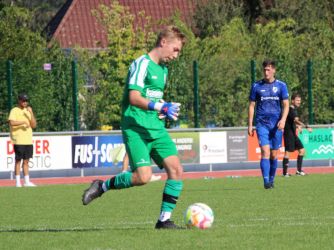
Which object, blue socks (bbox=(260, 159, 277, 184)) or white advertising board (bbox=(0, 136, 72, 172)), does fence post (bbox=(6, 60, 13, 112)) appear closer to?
white advertising board (bbox=(0, 136, 72, 172))

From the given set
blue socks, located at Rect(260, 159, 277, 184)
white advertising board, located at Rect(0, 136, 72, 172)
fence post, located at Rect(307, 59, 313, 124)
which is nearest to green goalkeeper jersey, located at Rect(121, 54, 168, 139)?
blue socks, located at Rect(260, 159, 277, 184)

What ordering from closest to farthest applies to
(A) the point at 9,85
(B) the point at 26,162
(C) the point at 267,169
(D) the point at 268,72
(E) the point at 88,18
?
(D) the point at 268,72 < (C) the point at 267,169 < (B) the point at 26,162 < (A) the point at 9,85 < (E) the point at 88,18

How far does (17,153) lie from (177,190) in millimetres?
13032

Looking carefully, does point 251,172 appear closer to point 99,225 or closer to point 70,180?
point 70,180

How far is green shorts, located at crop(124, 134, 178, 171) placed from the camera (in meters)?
10.8

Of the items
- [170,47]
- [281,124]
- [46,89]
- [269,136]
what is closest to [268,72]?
[281,124]

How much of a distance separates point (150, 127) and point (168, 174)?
1.71 ft

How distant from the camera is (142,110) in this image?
10852 mm

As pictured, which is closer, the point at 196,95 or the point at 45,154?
the point at 45,154

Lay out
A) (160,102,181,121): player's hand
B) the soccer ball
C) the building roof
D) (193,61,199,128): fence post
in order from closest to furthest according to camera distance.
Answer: (160,102,181,121): player's hand < the soccer ball < (193,61,199,128): fence post < the building roof

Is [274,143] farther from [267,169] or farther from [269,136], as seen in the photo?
[267,169]

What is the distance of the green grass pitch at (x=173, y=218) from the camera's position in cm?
959

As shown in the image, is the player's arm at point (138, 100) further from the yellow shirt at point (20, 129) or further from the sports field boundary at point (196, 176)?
the sports field boundary at point (196, 176)

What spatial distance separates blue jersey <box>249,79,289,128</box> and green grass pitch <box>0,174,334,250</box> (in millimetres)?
1244
